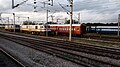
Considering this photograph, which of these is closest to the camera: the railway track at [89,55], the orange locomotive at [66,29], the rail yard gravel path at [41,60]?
the rail yard gravel path at [41,60]

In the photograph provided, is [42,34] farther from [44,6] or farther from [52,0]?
[52,0]

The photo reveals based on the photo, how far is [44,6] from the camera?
159 feet

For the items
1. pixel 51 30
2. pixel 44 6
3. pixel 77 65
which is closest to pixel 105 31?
pixel 51 30

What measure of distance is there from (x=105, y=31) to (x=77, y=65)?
66705 mm

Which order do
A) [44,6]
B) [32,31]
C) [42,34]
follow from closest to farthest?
[44,6] < [42,34] < [32,31]

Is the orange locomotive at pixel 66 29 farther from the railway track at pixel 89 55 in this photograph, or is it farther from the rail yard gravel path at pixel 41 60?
the rail yard gravel path at pixel 41 60

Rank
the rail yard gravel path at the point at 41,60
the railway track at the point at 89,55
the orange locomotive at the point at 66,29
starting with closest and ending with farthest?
the rail yard gravel path at the point at 41,60
the railway track at the point at 89,55
the orange locomotive at the point at 66,29

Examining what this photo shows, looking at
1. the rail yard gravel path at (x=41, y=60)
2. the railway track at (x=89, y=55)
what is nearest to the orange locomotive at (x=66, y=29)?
the railway track at (x=89, y=55)

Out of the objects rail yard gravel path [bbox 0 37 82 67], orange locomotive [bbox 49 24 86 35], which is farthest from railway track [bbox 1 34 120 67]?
orange locomotive [bbox 49 24 86 35]

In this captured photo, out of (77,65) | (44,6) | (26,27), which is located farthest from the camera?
(26,27)

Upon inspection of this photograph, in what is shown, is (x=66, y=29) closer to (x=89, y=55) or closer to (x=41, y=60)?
(x=89, y=55)

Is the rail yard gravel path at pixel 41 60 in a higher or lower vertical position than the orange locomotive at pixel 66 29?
lower

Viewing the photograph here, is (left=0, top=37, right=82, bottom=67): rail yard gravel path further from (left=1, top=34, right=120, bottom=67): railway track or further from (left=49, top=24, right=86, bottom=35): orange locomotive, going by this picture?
(left=49, top=24, right=86, bottom=35): orange locomotive

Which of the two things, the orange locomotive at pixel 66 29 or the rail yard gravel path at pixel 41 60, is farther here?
the orange locomotive at pixel 66 29
